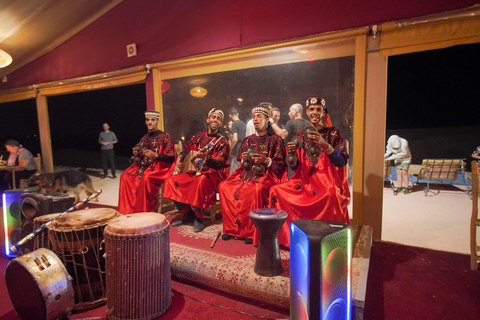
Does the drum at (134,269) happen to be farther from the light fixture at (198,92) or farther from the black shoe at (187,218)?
the light fixture at (198,92)

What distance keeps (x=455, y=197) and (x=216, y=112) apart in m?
5.82

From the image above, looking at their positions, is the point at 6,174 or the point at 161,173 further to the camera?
the point at 6,174

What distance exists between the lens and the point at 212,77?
14.7 feet

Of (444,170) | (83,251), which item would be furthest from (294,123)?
(444,170)

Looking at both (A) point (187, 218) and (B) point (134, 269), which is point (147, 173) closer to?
(A) point (187, 218)

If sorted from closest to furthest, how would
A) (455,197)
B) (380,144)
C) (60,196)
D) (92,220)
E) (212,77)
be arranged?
(92,220), (60,196), (380,144), (212,77), (455,197)

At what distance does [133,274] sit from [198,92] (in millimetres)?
3356

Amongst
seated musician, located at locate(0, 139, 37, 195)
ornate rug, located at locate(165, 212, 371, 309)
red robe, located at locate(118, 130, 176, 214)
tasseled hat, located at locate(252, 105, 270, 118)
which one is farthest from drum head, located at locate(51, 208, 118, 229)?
seated musician, located at locate(0, 139, 37, 195)

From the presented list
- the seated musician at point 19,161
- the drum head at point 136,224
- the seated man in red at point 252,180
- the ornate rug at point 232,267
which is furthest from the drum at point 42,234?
the seated musician at point 19,161

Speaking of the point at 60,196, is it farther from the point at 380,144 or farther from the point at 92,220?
the point at 380,144

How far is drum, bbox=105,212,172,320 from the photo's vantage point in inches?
75.2

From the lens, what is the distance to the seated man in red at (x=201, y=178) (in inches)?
131

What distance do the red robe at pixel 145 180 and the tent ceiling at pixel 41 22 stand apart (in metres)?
3.12

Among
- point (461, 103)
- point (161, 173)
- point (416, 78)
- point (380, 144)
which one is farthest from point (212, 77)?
Result: point (461, 103)
